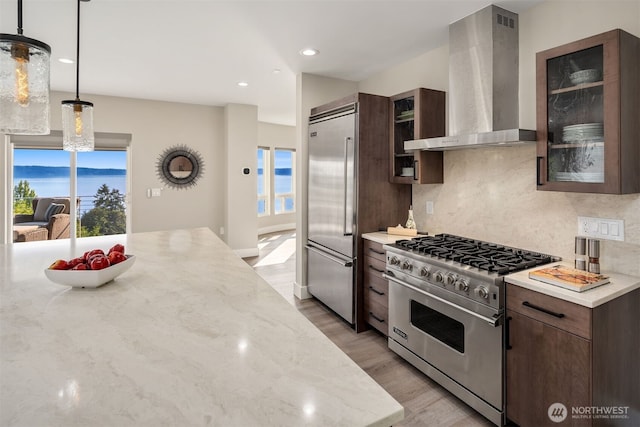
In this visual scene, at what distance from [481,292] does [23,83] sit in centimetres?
225

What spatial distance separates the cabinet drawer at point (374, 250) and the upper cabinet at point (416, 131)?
62cm

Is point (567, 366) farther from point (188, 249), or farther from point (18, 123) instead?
point (18, 123)

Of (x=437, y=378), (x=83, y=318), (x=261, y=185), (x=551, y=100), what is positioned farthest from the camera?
(x=261, y=185)

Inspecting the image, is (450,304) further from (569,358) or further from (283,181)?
(283,181)

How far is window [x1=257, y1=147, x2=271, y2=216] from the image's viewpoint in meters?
8.37

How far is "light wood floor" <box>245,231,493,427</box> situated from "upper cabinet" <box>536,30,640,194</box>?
4.60ft

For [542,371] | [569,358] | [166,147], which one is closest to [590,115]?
[569,358]

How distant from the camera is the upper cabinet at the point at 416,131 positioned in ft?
9.69

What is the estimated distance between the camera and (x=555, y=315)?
1.69 meters

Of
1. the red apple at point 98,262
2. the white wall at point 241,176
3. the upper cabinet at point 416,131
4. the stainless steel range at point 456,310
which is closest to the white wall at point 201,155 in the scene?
the white wall at point 241,176

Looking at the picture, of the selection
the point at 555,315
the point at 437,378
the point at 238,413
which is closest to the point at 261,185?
the point at 437,378

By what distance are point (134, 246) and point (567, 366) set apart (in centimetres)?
267

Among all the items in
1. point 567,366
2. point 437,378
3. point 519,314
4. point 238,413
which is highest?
point 238,413

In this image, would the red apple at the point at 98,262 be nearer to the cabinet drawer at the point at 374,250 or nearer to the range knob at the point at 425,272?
the range knob at the point at 425,272
